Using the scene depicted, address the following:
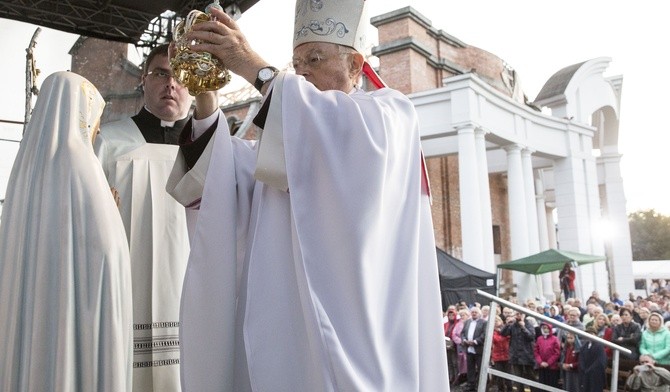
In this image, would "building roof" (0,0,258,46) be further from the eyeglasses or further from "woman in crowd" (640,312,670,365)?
Result: "woman in crowd" (640,312,670,365)

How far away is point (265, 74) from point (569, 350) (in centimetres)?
996

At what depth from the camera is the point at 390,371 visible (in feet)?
5.65

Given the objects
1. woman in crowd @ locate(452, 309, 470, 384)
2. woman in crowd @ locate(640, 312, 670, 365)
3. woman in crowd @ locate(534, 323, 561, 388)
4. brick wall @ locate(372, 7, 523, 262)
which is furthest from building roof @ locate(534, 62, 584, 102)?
woman in crowd @ locate(640, 312, 670, 365)

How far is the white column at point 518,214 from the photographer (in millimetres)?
19688

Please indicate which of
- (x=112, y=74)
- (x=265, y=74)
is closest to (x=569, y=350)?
(x=265, y=74)

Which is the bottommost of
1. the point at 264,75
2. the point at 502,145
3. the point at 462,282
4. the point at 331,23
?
the point at 462,282

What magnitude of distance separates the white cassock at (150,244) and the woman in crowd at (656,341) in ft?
27.8

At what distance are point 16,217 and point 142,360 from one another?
0.93 metres

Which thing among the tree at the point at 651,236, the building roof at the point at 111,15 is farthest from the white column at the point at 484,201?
the tree at the point at 651,236

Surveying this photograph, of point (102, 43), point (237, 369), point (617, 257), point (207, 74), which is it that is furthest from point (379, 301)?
point (617, 257)

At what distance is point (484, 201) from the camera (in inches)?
730

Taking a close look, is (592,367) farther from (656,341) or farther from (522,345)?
(522,345)

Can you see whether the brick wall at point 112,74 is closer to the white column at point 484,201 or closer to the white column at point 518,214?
the white column at point 484,201

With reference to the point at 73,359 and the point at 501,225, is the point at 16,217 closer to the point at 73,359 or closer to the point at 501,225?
the point at 73,359
